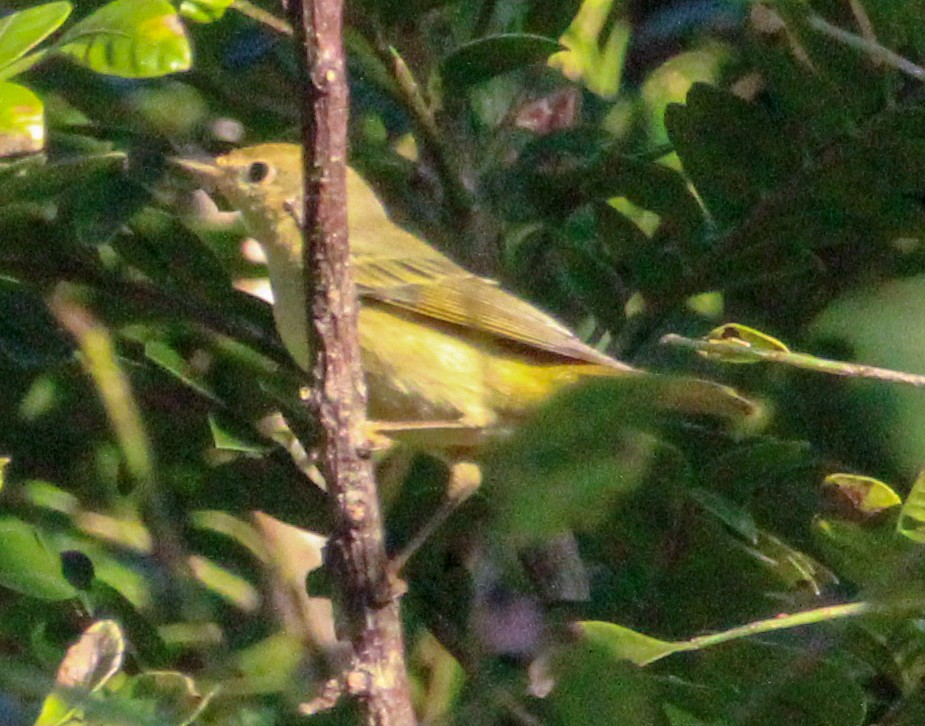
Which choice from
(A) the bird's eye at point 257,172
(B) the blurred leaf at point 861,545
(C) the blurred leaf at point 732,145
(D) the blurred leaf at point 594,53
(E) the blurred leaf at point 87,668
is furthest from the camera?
(D) the blurred leaf at point 594,53

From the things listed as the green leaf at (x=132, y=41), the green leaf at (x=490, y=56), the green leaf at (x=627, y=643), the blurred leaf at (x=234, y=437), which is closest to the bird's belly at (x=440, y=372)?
the blurred leaf at (x=234, y=437)

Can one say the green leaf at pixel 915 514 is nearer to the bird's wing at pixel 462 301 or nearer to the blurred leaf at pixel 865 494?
the blurred leaf at pixel 865 494

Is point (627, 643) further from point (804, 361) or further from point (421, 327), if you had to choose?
point (421, 327)

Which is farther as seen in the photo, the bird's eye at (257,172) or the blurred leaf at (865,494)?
the bird's eye at (257,172)

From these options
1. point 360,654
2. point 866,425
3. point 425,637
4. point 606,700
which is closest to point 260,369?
point 425,637

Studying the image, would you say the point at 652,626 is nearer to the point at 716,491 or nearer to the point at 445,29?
the point at 716,491

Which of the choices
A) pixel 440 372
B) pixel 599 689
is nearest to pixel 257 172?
pixel 440 372

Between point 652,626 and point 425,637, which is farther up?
point 652,626
